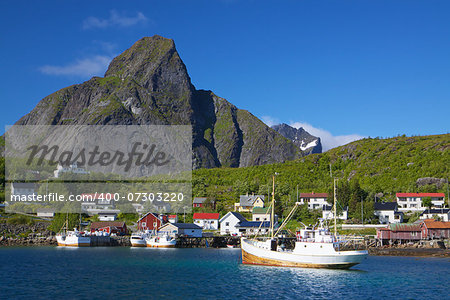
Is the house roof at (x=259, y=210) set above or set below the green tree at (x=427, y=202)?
below

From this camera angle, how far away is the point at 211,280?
47.2 metres

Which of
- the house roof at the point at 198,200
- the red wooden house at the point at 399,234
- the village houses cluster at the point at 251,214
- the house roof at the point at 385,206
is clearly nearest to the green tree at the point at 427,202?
the village houses cluster at the point at 251,214

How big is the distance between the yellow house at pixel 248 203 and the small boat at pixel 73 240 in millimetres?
53779

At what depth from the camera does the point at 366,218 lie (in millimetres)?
110750

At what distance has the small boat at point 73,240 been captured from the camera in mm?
100312

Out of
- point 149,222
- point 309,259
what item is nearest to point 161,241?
point 149,222

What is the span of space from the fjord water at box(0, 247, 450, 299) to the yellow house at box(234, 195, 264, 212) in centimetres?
7455

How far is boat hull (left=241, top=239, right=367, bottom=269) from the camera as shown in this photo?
181 ft

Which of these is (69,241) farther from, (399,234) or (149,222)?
(399,234)

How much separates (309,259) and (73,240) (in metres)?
65.4

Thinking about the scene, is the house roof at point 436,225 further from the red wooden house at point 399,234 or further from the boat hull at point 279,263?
the boat hull at point 279,263

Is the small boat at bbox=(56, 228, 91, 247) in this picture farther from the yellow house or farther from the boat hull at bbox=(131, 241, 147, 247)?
the yellow house

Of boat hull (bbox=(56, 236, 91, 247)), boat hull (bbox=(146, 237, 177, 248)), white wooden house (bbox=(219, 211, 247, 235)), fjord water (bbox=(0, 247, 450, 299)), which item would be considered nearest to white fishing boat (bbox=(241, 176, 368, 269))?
fjord water (bbox=(0, 247, 450, 299))

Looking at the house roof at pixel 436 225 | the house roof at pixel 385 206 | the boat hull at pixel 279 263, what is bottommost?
the boat hull at pixel 279 263
